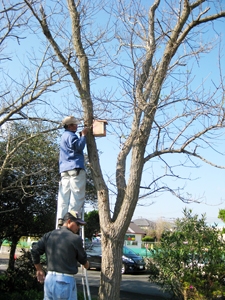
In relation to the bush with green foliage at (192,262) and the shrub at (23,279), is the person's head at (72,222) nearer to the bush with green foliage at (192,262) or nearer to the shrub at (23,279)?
the bush with green foliage at (192,262)

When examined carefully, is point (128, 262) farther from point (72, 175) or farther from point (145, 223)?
point (145, 223)

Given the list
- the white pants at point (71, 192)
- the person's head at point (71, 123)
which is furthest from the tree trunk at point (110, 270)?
the person's head at point (71, 123)

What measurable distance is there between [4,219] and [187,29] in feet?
22.6

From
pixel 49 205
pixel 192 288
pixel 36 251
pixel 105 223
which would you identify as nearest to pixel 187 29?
pixel 105 223

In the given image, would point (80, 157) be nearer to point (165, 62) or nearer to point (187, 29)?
point (165, 62)

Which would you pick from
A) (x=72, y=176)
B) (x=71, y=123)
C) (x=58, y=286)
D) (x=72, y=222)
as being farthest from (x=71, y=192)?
(x=58, y=286)

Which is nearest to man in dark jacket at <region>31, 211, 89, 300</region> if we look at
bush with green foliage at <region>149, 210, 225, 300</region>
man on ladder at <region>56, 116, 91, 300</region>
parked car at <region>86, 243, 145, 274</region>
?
man on ladder at <region>56, 116, 91, 300</region>

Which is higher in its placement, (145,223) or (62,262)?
(145,223)

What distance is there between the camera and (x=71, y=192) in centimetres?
448

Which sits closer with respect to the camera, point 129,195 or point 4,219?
point 129,195

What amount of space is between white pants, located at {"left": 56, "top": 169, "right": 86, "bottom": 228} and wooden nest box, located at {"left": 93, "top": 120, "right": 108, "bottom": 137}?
0.66 metres

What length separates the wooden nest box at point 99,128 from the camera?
4656 millimetres

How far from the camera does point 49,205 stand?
9016 mm

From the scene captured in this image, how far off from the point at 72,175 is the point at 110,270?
1.47 meters
